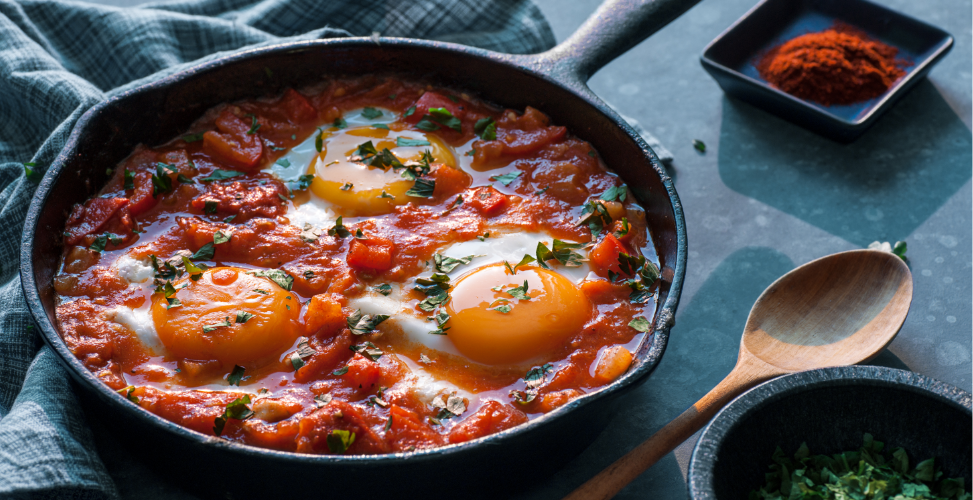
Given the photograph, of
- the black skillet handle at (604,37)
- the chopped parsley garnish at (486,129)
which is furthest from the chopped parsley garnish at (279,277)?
the black skillet handle at (604,37)

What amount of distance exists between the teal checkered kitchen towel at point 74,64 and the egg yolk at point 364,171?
92cm

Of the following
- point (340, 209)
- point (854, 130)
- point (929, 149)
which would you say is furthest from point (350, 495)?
point (929, 149)

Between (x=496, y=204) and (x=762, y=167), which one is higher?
(x=496, y=204)

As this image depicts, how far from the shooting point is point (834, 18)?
5074 mm

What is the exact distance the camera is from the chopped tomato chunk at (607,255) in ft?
10.9

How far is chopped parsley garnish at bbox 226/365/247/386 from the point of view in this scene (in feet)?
9.85

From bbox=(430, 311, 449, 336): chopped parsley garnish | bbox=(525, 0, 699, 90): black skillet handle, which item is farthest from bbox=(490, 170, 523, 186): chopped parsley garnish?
bbox=(430, 311, 449, 336): chopped parsley garnish

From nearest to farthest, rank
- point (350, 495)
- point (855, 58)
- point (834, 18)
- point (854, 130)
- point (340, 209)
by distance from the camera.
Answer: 1. point (350, 495)
2. point (340, 209)
3. point (854, 130)
4. point (855, 58)
5. point (834, 18)

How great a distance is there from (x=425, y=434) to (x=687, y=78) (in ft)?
10.2

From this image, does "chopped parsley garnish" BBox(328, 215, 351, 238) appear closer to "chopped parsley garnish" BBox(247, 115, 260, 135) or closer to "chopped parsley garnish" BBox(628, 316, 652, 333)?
"chopped parsley garnish" BBox(247, 115, 260, 135)

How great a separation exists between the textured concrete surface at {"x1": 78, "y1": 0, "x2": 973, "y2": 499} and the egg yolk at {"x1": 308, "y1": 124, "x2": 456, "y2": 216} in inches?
52.9

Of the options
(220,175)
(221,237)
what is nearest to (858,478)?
(221,237)

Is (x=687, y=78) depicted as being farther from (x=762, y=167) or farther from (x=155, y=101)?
(x=155, y=101)

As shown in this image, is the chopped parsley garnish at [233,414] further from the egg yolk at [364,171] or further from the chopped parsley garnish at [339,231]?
the egg yolk at [364,171]
